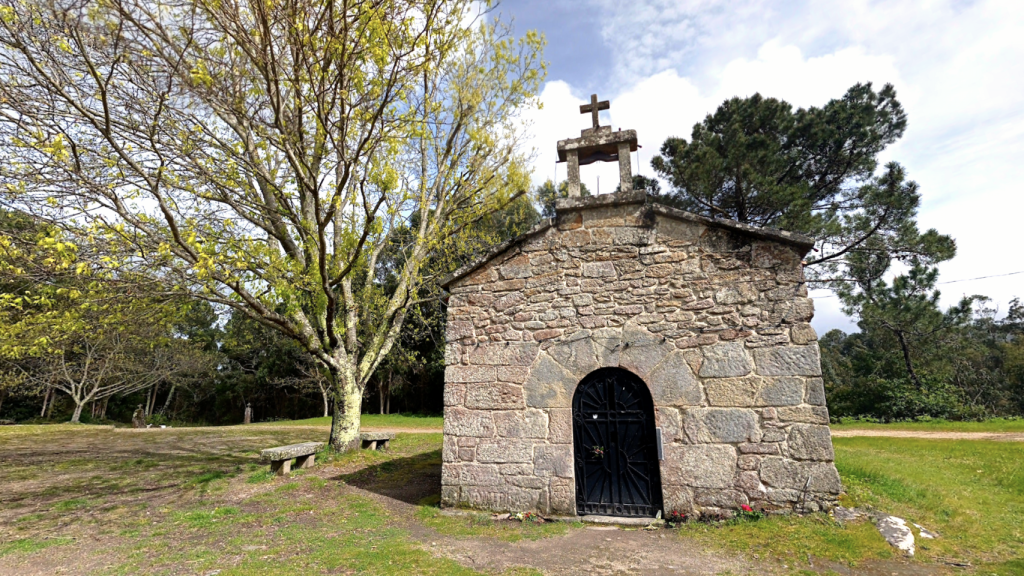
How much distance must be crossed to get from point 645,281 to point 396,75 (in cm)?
425

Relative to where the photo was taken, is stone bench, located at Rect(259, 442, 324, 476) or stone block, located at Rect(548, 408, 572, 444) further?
stone bench, located at Rect(259, 442, 324, 476)

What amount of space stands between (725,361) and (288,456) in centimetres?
764

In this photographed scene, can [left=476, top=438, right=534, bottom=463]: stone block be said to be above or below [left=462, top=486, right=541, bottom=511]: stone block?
above

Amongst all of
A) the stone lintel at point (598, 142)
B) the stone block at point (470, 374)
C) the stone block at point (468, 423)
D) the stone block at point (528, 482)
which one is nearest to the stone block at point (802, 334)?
the stone lintel at point (598, 142)

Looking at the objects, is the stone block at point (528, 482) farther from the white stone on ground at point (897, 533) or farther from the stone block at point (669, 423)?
the white stone on ground at point (897, 533)

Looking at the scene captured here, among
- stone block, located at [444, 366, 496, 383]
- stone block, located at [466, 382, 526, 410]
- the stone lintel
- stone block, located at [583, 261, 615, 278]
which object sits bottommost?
stone block, located at [466, 382, 526, 410]

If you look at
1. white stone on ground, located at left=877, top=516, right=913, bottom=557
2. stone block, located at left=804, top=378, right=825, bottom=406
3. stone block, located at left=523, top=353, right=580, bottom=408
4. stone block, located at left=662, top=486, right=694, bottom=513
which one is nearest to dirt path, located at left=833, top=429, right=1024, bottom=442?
white stone on ground, located at left=877, top=516, right=913, bottom=557

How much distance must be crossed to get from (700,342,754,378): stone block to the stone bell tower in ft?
8.18

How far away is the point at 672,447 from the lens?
18.8 ft

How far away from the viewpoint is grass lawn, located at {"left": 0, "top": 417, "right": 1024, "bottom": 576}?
179 inches

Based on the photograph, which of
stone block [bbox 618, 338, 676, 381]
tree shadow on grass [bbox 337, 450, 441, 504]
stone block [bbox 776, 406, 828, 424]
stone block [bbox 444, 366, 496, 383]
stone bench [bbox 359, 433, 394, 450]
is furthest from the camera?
stone bench [bbox 359, 433, 394, 450]

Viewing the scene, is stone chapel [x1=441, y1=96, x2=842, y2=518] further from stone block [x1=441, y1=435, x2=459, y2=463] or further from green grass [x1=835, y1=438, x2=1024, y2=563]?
green grass [x1=835, y1=438, x2=1024, y2=563]

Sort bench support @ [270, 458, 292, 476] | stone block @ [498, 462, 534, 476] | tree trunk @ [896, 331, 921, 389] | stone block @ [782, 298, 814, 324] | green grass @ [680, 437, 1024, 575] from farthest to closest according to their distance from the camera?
tree trunk @ [896, 331, 921, 389]
bench support @ [270, 458, 292, 476]
stone block @ [498, 462, 534, 476]
stone block @ [782, 298, 814, 324]
green grass @ [680, 437, 1024, 575]

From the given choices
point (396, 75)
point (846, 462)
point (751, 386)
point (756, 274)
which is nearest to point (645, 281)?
point (756, 274)
